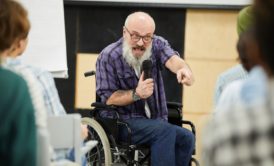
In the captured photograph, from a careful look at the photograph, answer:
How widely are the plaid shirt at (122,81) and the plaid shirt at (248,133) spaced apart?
2697mm

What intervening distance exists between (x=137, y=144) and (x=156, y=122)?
0.59ft

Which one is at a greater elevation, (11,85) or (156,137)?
(11,85)

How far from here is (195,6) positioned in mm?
4969

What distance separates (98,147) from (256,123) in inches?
106

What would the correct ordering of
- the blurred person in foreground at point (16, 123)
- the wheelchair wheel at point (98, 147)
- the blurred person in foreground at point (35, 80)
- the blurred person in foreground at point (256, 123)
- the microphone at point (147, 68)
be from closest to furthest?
the blurred person in foreground at point (256, 123) < the blurred person in foreground at point (16, 123) < the blurred person in foreground at point (35, 80) < the wheelchair wheel at point (98, 147) < the microphone at point (147, 68)

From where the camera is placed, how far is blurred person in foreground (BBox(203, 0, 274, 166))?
1063mm

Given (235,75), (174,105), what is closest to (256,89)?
(235,75)

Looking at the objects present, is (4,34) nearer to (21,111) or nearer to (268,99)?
(21,111)

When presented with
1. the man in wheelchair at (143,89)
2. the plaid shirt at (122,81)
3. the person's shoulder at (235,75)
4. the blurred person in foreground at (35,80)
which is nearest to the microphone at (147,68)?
the man in wheelchair at (143,89)

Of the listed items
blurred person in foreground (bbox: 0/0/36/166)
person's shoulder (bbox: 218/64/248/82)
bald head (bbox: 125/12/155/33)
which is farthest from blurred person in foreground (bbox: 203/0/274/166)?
bald head (bbox: 125/12/155/33)

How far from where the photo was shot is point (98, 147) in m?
3.70

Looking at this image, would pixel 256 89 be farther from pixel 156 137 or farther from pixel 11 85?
pixel 156 137

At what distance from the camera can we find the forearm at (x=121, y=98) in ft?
12.1

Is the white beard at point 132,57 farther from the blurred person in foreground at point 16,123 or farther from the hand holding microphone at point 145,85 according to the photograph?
the blurred person in foreground at point 16,123
